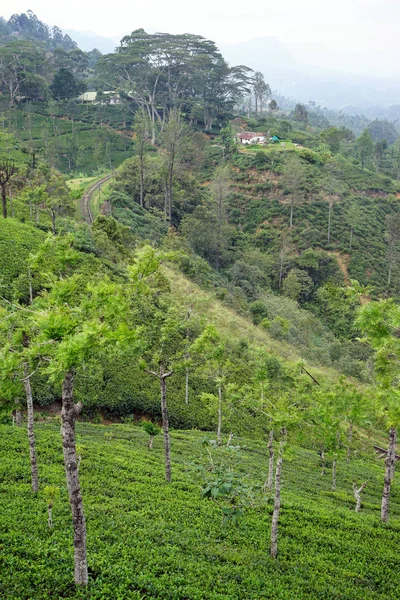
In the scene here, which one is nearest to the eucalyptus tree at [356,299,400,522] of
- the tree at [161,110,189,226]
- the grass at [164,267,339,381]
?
the grass at [164,267,339,381]

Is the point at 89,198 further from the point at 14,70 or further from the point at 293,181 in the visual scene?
the point at 14,70

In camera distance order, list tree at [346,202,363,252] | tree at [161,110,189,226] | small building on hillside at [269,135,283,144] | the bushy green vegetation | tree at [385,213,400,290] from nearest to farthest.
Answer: the bushy green vegetation → tree at [161,110,189,226] → tree at [385,213,400,290] → tree at [346,202,363,252] → small building on hillside at [269,135,283,144]

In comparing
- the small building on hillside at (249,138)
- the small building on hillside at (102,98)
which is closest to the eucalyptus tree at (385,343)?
the small building on hillside at (249,138)

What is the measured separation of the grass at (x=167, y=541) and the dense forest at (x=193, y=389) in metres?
0.04

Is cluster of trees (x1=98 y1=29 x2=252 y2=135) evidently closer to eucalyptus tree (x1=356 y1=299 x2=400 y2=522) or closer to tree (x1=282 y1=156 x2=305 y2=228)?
tree (x1=282 y1=156 x2=305 y2=228)

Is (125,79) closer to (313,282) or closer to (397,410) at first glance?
(313,282)

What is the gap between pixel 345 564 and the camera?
27.8 ft

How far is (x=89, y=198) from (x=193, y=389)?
2976 cm

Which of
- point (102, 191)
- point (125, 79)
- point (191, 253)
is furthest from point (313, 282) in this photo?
point (125, 79)

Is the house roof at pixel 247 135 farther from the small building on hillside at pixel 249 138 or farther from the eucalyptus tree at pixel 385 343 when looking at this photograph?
the eucalyptus tree at pixel 385 343

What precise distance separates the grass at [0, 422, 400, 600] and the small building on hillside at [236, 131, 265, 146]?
66860 mm

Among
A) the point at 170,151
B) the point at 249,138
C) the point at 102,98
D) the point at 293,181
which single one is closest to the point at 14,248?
the point at 170,151

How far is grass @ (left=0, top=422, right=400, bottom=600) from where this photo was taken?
263 inches

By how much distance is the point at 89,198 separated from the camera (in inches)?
1693
